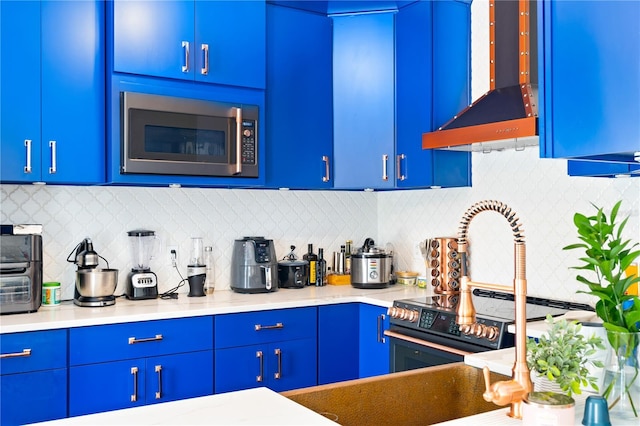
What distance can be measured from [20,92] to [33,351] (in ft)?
3.98

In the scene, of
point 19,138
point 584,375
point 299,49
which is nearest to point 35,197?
point 19,138

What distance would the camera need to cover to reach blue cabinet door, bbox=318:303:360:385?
352 centimetres

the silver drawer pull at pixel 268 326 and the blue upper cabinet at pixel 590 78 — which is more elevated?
the blue upper cabinet at pixel 590 78

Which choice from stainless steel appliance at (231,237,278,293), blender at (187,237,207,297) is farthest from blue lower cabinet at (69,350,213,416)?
stainless steel appliance at (231,237,278,293)

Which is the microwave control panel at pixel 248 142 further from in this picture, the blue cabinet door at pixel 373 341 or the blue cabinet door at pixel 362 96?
the blue cabinet door at pixel 373 341

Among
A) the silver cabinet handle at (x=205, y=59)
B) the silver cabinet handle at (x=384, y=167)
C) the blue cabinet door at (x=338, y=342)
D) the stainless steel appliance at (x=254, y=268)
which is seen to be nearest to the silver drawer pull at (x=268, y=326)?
the blue cabinet door at (x=338, y=342)

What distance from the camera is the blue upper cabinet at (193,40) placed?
10.3ft

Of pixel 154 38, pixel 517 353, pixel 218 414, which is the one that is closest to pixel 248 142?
pixel 154 38

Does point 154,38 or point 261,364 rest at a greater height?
point 154,38

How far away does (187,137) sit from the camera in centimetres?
333

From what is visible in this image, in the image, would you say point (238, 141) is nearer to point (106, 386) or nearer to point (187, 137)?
point (187, 137)

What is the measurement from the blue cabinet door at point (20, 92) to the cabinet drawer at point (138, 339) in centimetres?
81

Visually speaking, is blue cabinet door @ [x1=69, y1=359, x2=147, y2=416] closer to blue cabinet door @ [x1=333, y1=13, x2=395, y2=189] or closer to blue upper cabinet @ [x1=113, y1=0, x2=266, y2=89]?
blue upper cabinet @ [x1=113, y1=0, x2=266, y2=89]

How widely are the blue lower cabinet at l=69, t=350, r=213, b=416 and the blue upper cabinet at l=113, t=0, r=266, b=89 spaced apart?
4.77 feet
